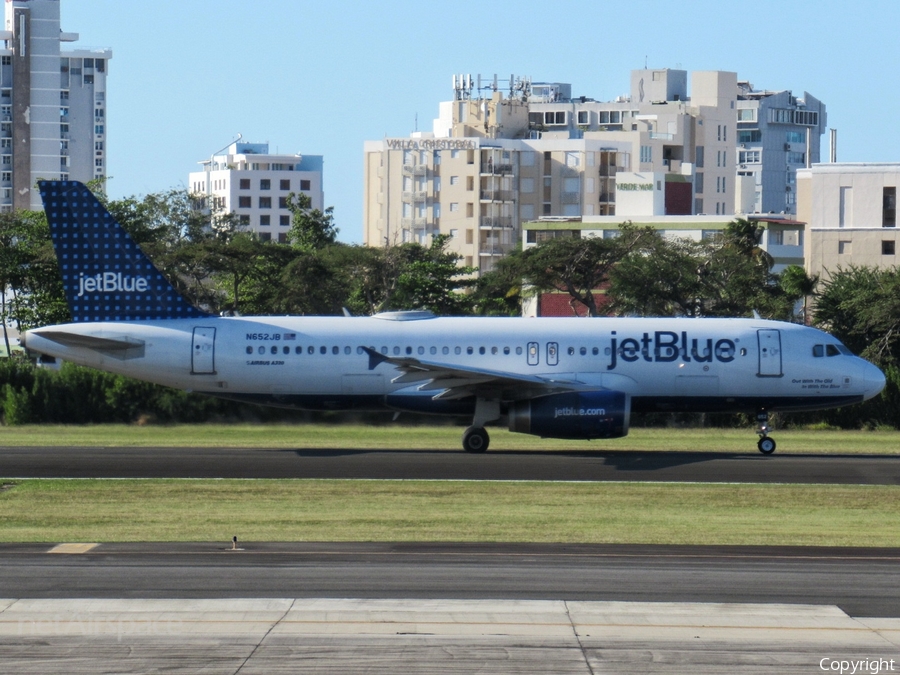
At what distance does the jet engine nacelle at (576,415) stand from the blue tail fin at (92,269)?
10.6m

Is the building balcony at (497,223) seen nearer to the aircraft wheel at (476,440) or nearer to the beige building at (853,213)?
the beige building at (853,213)

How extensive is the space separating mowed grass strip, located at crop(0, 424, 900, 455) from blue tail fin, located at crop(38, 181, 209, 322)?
12.9ft

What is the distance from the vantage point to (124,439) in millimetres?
41531

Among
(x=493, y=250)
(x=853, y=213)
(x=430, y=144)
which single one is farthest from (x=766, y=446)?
(x=430, y=144)

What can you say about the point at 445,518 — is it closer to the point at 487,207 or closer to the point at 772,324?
the point at 772,324

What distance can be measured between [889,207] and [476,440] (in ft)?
216

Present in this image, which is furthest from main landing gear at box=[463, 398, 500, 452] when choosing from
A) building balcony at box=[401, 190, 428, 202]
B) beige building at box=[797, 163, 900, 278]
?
building balcony at box=[401, 190, 428, 202]

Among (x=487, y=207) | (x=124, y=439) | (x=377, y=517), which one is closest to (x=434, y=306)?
(x=124, y=439)

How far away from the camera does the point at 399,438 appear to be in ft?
139

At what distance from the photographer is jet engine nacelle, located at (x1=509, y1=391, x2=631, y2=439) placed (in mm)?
35031

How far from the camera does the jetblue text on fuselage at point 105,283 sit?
37.9 m

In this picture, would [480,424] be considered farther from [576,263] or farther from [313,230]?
[313,230]

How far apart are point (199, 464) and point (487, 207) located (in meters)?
144

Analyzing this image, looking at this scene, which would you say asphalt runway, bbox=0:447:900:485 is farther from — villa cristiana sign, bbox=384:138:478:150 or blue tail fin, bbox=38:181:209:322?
villa cristiana sign, bbox=384:138:478:150
